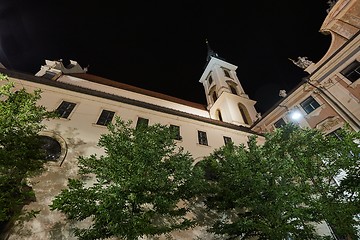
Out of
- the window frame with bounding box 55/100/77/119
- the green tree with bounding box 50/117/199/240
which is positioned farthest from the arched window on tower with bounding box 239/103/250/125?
the window frame with bounding box 55/100/77/119

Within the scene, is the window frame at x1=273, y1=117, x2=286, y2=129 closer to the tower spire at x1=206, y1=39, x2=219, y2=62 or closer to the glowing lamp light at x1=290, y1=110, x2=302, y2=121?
the glowing lamp light at x1=290, y1=110, x2=302, y2=121

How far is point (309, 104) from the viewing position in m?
16.2

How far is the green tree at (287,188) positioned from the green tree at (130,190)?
6.85 ft

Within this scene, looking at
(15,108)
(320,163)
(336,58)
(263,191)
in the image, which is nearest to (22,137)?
(15,108)

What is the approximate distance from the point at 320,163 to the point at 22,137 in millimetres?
12959

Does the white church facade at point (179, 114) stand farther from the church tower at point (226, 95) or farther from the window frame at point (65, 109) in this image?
the church tower at point (226, 95)

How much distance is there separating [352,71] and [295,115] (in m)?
4.88

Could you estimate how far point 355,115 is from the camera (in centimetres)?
1272

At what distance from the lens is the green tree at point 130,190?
6.35 m

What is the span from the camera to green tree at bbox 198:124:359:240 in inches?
286

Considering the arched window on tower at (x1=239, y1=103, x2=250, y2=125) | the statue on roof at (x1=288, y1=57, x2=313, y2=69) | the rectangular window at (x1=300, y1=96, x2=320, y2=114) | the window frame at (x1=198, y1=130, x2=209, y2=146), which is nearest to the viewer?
the rectangular window at (x1=300, y1=96, x2=320, y2=114)

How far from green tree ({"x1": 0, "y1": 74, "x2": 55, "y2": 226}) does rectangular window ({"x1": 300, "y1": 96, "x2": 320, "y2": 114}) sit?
18826 millimetres

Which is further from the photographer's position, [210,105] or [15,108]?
[210,105]

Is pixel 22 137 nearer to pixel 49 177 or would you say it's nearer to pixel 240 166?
Result: pixel 49 177
